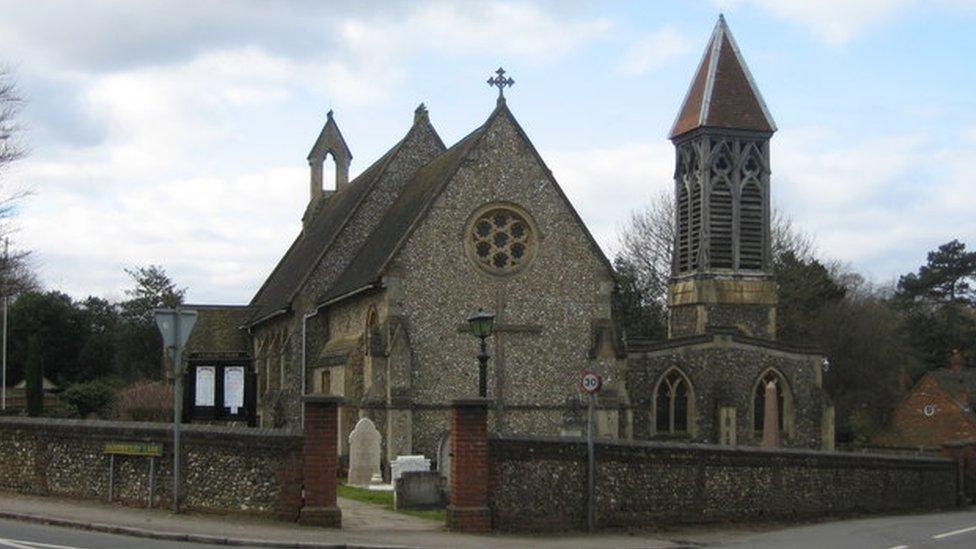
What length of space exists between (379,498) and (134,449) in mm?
5527

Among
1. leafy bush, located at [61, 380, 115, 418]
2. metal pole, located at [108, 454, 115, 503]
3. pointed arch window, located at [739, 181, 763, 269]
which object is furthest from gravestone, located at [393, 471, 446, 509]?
leafy bush, located at [61, 380, 115, 418]

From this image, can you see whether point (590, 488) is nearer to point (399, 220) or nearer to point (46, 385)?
point (399, 220)

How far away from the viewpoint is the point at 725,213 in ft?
145

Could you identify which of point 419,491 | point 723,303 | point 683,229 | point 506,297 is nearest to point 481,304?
point 506,297

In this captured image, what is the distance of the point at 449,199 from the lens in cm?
3247

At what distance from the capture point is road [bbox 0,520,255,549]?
50.7ft

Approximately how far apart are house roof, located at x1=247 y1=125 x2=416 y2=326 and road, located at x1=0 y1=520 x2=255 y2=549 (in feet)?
68.4

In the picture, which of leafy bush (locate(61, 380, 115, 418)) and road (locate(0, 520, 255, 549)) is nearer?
road (locate(0, 520, 255, 549))

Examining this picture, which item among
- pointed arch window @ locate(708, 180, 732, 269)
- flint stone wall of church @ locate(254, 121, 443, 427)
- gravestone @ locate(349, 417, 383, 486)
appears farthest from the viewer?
pointed arch window @ locate(708, 180, 732, 269)

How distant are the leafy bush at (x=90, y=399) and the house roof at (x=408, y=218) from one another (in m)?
23.2

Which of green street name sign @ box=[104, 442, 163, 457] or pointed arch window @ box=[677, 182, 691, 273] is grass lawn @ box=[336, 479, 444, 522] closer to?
green street name sign @ box=[104, 442, 163, 457]

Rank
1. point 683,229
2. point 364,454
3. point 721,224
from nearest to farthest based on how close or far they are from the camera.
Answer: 1. point 364,454
2. point 721,224
3. point 683,229

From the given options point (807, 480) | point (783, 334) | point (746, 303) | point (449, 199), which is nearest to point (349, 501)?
point (807, 480)

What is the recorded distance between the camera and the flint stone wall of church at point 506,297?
1256 inches
